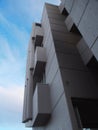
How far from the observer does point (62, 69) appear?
19.7 ft

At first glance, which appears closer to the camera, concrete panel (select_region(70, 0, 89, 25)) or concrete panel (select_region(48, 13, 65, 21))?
concrete panel (select_region(70, 0, 89, 25))

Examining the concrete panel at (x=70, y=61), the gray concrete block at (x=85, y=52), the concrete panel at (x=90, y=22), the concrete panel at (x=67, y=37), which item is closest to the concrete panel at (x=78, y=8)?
the concrete panel at (x=90, y=22)

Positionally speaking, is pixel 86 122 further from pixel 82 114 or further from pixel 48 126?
pixel 48 126

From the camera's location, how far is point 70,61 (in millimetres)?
6586

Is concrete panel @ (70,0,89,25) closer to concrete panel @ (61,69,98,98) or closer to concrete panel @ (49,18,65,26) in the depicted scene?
concrete panel @ (61,69,98,98)

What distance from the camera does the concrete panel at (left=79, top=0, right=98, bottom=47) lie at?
3688 millimetres

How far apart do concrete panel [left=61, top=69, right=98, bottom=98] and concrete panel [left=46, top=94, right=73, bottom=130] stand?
0.48 meters

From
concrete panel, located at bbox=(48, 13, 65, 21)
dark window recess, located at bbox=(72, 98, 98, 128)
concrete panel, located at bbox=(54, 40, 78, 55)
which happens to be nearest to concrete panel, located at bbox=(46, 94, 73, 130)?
dark window recess, located at bbox=(72, 98, 98, 128)

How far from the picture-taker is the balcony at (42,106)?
598 centimetres

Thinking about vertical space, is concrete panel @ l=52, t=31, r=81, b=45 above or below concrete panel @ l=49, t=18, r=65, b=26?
above

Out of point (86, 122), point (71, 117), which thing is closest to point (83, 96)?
point (71, 117)

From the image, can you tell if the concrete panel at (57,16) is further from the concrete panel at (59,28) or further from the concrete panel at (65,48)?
the concrete panel at (65,48)

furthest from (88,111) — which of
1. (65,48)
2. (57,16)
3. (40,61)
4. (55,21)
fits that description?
(57,16)

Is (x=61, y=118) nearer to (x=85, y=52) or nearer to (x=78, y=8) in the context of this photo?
(x=85, y=52)
